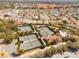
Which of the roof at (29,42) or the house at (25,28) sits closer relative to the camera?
the roof at (29,42)

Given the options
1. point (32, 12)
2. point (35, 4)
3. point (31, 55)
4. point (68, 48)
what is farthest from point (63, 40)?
point (35, 4)

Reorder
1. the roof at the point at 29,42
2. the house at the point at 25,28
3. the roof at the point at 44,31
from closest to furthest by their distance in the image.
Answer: the roof at the point at 29,42 < the roof at the point at 44,31 < the house at the point at 25,28

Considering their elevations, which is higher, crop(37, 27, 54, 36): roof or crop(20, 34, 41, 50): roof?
crop(37, 27, 54, 36): roof

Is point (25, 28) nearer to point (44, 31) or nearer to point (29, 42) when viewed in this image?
point (44, 31)

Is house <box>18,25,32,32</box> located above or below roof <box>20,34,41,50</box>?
above

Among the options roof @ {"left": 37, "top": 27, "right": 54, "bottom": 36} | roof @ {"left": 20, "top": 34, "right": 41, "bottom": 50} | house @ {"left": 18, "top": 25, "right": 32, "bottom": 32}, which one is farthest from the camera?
house @ {"left": 18, "top": 25, "right": 32, "bottom": 32}

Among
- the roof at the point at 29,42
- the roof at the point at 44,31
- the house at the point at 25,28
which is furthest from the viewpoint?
the house at the point at 25,28

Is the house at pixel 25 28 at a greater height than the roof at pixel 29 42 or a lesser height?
greater

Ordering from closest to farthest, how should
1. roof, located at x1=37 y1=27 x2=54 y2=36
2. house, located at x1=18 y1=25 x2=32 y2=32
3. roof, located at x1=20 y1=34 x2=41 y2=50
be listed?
1. roof, located at x1=20 y1=34 x2=41 y2=50
2. roof, located at x1=37 y1=27 x2=54 y2=36
3. house, located at x1=18 y1=25 x2=32 y2=32

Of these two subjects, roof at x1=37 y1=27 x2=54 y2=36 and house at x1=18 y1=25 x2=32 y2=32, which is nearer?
roof at x1=37 y1=27 x2=54 y2=36

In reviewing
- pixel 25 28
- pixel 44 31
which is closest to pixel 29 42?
pixel 44 31

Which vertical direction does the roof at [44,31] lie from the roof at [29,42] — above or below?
above
